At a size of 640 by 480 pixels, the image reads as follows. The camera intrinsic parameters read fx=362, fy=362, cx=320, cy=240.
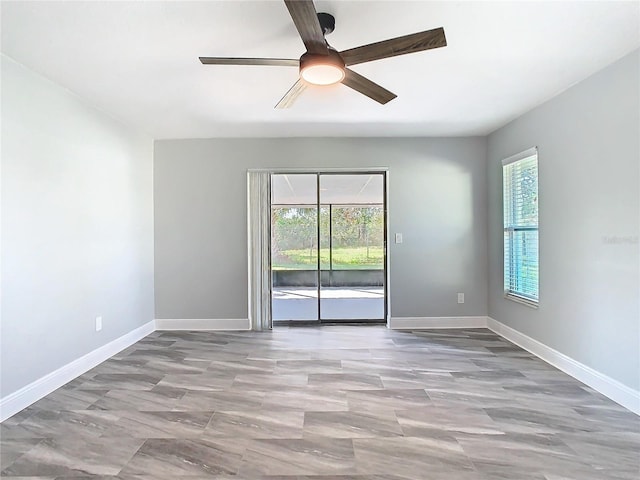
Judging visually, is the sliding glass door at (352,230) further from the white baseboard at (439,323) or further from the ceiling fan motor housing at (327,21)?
the ceiling fan motor housing at (327,21)

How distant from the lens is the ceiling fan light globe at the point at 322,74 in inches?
77.3

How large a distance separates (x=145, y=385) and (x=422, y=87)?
129 inches

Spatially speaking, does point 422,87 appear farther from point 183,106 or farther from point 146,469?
point 146,469

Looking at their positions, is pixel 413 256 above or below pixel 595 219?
below

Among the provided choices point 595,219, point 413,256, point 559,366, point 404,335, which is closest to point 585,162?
point 595,219

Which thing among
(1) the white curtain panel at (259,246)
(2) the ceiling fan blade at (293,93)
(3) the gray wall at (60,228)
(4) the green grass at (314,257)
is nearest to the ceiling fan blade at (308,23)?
(2) the ceiling fan blade at (293,93)

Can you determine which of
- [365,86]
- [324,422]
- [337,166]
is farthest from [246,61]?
[337,166]

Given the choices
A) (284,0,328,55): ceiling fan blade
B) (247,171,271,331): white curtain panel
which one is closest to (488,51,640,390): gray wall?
(284,0,328,55): ceiling fan blade

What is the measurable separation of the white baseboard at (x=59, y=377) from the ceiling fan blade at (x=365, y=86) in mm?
3001

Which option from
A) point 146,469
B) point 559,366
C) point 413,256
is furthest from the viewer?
point 413,256

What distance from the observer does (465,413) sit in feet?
7.84

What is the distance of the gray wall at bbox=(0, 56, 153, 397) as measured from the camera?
2439 mm

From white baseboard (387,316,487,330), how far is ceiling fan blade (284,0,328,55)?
11.4 feet

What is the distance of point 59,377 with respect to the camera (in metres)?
2.84
